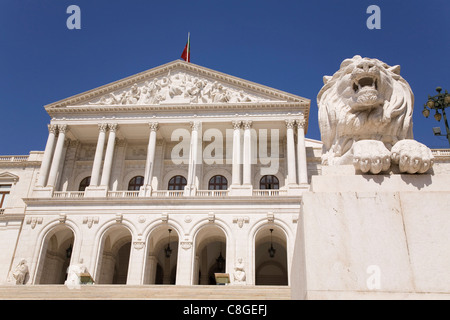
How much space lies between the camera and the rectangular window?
107 feet

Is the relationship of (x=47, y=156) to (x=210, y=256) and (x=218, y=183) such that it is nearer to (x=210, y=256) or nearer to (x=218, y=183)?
(x=218, y=183)

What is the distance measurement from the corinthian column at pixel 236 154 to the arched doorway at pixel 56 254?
39.1 ft

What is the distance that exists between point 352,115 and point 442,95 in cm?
1256

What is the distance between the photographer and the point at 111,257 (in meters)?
28.7

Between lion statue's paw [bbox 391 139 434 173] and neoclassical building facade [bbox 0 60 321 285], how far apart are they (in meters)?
20.6

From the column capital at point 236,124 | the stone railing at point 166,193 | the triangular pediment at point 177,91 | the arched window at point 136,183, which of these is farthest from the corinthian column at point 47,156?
the column capital at point 236,124

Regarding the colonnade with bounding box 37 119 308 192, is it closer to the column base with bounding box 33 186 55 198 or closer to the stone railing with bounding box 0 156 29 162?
the column base with bounding box 33 186 55 198

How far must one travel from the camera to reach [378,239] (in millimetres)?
3383

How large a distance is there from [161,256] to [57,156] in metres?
10.7

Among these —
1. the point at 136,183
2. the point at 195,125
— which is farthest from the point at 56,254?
the point at 195,125

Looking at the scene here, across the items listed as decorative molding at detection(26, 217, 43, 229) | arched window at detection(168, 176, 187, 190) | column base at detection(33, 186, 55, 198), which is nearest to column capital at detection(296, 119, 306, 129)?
arched window at detection(168, 176, 187, 190)

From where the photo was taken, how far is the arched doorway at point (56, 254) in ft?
90.2

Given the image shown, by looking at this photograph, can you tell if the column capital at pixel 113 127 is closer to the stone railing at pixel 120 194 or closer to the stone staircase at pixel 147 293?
the stone railing at pixel 120 194

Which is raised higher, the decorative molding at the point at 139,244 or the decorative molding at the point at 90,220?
the decorative molding at the point at 90,220
